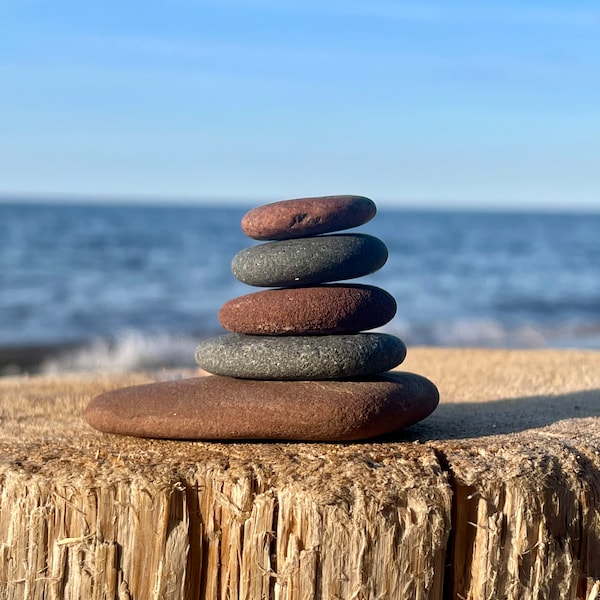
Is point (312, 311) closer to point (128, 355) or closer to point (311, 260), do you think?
point (311, 260)

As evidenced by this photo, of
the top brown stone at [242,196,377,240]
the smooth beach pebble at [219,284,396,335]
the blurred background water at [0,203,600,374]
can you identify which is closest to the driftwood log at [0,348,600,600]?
the smooth beach pebble at [219,284,396,335]

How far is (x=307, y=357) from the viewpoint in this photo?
4047 millimetres

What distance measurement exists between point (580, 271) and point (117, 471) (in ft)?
96.5

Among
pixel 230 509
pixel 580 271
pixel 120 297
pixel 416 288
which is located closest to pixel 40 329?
pixel 120 297

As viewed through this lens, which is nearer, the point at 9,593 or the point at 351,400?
the point at 9,593

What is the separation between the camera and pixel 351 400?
3895mm

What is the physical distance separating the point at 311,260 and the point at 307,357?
501mm

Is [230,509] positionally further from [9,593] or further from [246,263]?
[246,263]

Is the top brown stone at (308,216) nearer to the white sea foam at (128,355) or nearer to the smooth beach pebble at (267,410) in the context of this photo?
the smooth beach pebble at (267,410)

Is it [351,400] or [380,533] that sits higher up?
[351,400]

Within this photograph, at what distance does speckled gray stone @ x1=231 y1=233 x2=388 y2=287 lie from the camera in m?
4.20

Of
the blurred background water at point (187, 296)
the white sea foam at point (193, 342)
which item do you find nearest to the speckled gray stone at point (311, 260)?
the white sea foam at point (193, 342)

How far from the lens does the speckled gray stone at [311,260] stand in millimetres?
4203

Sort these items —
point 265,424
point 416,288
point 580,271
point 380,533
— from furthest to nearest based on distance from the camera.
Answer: point 580,271 → point 416,288 → point 265,424 → point 380,533
